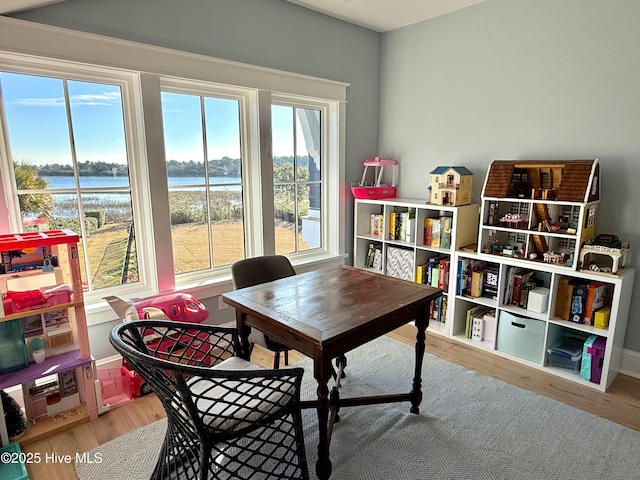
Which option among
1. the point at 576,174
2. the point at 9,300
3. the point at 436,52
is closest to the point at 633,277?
the point at 576,174

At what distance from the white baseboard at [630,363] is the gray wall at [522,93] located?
41 millimetres

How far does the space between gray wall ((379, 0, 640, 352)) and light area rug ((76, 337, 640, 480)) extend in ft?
3.18

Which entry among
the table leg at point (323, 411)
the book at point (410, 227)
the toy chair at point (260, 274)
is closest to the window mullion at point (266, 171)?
the toy chair at point (260, 274)

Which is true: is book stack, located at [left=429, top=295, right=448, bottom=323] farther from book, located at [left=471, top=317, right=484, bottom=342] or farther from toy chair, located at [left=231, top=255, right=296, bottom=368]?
toy chair, located at [left=231, top=255, right=296, bottom=368]

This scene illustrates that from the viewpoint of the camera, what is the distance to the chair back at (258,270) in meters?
2.31

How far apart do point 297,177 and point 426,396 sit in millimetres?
2034

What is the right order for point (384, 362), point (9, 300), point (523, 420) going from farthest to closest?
point (384, 362)
point (523, 420)
point (9, 300)

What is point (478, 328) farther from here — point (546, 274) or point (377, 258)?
point (377, 258)

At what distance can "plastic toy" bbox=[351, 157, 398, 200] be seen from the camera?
350 cm

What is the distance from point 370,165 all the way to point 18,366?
9.67ft

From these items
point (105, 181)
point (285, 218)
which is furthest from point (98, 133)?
point (285, 218)

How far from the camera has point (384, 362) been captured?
8.83 feet

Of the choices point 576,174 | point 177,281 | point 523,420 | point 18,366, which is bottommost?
point 523,420

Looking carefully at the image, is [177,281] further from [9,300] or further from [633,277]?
[633,277]
